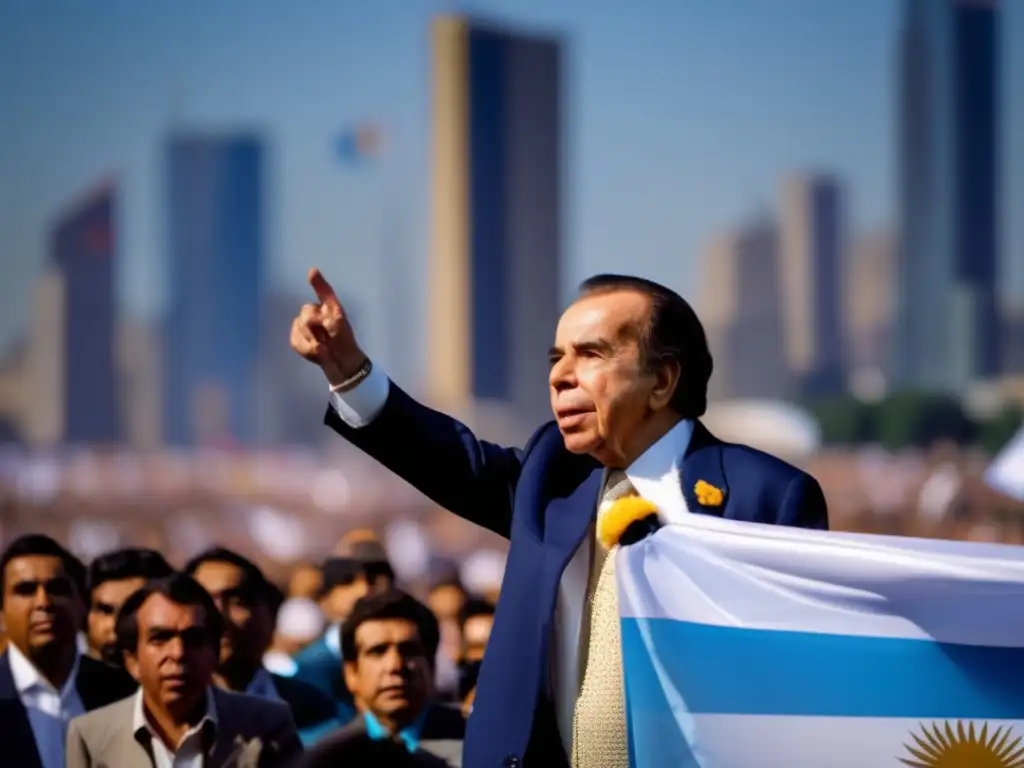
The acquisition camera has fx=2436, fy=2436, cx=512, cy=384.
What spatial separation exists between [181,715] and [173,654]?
136 millimetres

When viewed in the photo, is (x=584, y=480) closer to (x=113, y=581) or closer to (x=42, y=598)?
(x=42, y=598)

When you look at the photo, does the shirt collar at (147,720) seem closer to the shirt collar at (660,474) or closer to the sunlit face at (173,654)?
the sunlit face at (173,654)

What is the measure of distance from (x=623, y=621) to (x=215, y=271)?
146523 mm

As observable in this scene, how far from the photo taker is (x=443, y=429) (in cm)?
402

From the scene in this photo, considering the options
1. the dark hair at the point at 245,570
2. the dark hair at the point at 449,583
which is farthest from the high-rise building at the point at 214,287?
the dark hair at the point at 245,570

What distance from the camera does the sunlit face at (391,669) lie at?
5644 mm

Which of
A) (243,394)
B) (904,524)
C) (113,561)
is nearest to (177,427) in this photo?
(243,394)

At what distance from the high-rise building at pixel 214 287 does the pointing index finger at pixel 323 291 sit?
418 ft

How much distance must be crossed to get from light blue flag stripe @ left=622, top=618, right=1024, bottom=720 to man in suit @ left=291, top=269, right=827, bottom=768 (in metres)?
0.05

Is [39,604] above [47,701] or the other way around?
above

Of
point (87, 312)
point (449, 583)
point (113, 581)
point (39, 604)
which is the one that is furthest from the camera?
point (87, 312)

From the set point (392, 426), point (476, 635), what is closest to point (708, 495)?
point (392, 426)

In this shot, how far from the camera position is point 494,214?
130 meters

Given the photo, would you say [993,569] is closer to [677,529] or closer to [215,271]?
[677,529]
